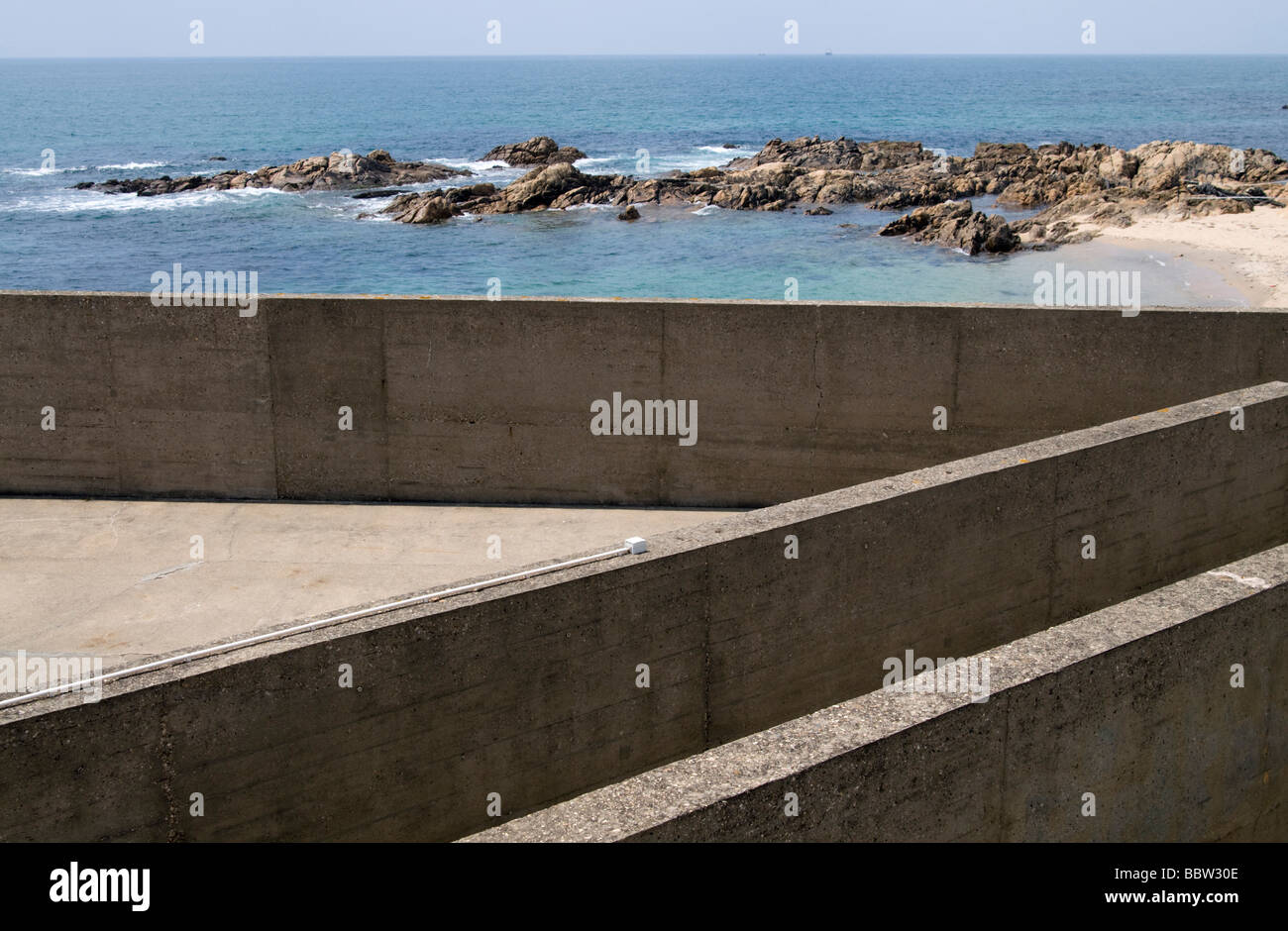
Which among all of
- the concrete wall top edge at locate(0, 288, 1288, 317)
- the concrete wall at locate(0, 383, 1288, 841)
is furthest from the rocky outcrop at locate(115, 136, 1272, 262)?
the concrete wall at locate(0, 383, 1288, 841)

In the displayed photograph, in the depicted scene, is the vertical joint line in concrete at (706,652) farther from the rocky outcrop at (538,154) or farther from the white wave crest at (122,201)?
the rocky outcrop at (538,154)

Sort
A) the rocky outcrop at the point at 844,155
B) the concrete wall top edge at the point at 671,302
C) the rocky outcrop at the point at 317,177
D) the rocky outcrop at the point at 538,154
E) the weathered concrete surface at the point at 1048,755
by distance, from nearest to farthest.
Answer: the weathered concrete surface at the point at 1048,755, the concrete wall top edge at the point at 671,302, the rocky outcrop at the point at 317,177, the rocky outcrop at the point at 844,155, the rocky outcrop at the point at 538,154

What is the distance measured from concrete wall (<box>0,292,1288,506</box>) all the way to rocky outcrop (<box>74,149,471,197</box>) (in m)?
47.7

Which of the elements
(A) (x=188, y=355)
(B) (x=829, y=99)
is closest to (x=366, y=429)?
(A) (x=188, y=355)

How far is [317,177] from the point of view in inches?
2218

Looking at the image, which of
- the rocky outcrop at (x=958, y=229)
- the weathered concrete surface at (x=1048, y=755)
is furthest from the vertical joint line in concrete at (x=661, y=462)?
the rocky outcrop at (x=958, y=229)

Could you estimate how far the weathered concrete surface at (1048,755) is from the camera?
4.23 metres

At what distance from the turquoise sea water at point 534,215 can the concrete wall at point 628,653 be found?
20806 mm

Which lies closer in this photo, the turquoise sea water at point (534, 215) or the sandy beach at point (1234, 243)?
the sandy beach at point (1234, 243)

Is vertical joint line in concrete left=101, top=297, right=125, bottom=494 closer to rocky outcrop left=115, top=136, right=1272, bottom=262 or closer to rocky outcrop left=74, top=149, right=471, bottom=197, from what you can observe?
rocky outcrop left=115, top=136, right=1272, bottom=262

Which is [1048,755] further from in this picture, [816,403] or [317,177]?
[317,177]

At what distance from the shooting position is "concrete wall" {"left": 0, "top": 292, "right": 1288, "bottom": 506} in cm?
984
